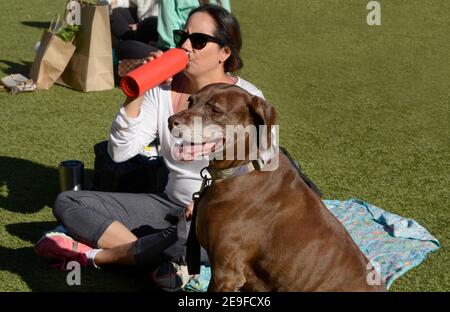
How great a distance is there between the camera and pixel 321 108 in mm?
7801

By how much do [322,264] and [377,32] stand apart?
7.59m

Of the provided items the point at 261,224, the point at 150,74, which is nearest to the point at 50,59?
the point at 150,74

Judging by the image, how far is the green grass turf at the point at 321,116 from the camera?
520 cm

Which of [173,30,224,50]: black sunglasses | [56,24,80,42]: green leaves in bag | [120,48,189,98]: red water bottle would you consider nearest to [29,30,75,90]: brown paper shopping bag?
[56,24,80,42]: green leaves in bag

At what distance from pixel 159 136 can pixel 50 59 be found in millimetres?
3458

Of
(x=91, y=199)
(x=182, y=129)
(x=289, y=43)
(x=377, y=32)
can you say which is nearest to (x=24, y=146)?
(x=91, y=199)

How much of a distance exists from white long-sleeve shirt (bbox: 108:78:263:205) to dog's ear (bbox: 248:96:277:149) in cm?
92

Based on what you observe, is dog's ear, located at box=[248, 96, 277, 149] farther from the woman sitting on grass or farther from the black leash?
the woman sitting on grass

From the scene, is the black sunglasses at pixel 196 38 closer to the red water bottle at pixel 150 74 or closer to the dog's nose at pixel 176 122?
the red water bottle at pixel 150 74

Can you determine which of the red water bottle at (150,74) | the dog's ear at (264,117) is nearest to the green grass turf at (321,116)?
the red water bottle at (150,74)

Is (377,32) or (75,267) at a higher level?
(377,32)

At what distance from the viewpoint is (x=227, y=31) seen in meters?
4.73

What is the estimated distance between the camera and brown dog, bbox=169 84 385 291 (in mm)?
3611

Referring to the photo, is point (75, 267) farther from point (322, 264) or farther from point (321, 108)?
point (321, 108)
